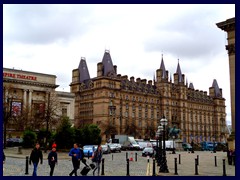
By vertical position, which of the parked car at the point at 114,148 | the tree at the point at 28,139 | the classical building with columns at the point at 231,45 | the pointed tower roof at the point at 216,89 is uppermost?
the pointed tower roof at the point at 216,89

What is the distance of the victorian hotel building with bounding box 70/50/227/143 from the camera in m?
108

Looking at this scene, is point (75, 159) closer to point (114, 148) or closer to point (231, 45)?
point (231, 45)

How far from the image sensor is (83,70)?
124 metres

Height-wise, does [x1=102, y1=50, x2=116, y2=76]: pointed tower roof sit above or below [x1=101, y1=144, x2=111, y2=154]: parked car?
above

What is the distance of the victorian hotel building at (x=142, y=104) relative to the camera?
354 feet

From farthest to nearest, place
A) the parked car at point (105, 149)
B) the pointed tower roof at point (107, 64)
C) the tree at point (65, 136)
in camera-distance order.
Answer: the pointed tower roof at point (107, 64), the parked car at point (105, 149), the tree at point (65, 136)

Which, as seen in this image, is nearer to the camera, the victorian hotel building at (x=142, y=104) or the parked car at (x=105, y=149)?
the parked car at (x=105, y=149)

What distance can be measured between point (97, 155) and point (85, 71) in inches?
4174

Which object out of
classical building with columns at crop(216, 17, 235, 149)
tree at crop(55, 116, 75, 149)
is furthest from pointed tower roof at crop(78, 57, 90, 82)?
classical building with columns at crop(216, 17, 235, 149)

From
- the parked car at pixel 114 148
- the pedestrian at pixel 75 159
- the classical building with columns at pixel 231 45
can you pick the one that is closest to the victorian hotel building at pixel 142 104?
the parked car at pixel 114 148

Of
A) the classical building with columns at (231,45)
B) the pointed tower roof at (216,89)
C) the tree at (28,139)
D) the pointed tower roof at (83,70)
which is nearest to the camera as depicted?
the classical building with columns at (231,45)

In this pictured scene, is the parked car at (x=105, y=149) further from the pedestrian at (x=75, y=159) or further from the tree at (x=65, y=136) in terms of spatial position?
the pedestrian at (x=75, y=159)

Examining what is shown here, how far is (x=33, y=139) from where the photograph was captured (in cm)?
4969

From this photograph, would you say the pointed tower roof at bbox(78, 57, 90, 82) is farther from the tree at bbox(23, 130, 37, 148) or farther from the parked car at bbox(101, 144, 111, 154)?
the parked car at bbox(101, 144, 111, 154)
